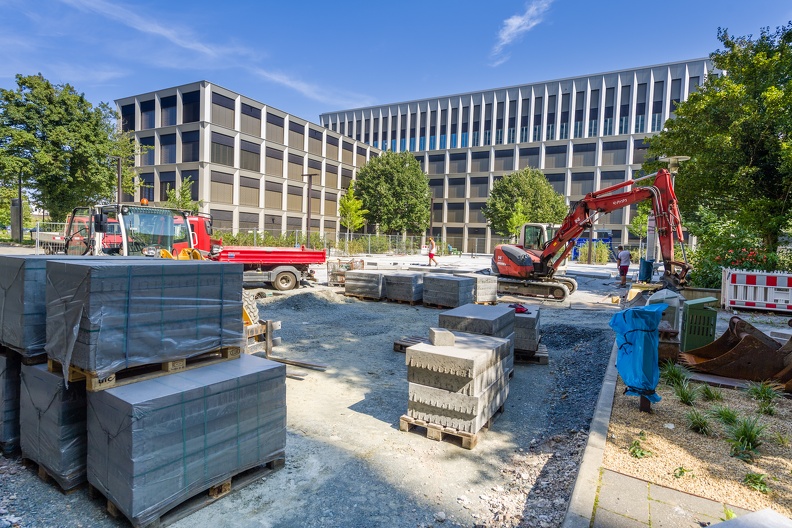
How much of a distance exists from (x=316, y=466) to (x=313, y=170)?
52.9 meters

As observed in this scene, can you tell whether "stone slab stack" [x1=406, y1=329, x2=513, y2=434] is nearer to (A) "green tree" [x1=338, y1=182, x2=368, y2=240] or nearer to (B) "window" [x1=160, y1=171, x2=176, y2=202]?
(A) "green tree" [x1=338, y1=182, x2=368, y2=240]

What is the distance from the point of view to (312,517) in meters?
3.55

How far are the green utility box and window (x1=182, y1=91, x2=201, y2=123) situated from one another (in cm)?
4446

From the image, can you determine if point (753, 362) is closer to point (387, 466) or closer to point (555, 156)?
point (387, 466)

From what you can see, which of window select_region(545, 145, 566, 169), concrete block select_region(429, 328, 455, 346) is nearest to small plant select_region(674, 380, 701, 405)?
concrete block select_region(429, 328, 455, 346)

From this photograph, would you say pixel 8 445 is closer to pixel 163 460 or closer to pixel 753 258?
pixel 163 460

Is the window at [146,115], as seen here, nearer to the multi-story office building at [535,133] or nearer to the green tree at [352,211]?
the green tree at [352,211]

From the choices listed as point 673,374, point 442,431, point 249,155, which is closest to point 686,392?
point 673,374

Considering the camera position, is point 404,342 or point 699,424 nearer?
point 699,424

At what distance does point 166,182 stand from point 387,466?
46598mm

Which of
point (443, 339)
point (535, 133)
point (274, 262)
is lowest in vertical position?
point (443, 339)

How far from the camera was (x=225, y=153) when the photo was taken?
44031 mm

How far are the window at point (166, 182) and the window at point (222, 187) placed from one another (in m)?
4.13

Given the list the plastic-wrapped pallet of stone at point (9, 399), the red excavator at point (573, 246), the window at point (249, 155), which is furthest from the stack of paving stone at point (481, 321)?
the window at point (249, 155)
